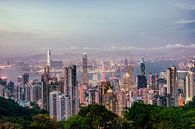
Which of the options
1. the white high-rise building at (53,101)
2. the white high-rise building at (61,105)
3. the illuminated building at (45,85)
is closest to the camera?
the white high-rise building at (61,105)

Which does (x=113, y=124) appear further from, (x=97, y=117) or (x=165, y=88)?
(x=165, y=88)

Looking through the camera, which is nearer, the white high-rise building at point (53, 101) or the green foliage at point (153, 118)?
the green foliage at point (153, 118)

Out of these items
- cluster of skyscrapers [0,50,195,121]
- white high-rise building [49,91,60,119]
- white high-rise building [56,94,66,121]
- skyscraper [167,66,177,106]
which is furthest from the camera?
Answer: skyscraper [167,66,177,106]

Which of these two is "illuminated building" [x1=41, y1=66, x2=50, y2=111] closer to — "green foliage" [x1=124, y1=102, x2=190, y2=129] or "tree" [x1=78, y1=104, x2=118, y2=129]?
"tree" [x1=78, y1=104, x2=118, y2=129]

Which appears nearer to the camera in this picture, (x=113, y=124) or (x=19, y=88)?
(x=113, y=124)

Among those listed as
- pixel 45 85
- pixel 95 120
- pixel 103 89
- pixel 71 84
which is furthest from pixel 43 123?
pixel 45 85

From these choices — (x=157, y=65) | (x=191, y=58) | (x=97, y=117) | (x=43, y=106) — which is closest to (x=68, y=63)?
(x=43, y=106)

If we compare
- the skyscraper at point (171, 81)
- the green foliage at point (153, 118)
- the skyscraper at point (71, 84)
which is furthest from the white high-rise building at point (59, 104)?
the green foliage at point (153, 118)

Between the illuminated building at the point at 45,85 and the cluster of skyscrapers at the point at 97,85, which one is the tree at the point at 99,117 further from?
the illuminated building at the point at 45,85

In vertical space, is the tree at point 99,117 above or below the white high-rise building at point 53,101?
above

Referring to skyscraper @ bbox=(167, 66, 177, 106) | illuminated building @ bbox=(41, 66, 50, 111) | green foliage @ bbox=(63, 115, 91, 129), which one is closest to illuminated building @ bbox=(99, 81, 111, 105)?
illuminated building @ bbox=(41, 66, 50, 111)

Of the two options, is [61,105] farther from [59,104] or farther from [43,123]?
[43,123]
